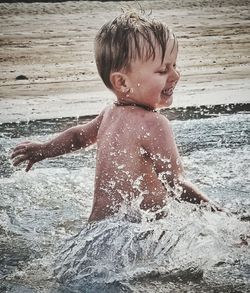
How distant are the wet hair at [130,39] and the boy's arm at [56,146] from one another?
0.49 m

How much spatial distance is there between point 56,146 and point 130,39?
748 mm

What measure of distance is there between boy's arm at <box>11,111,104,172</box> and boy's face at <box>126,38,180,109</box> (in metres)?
0.44

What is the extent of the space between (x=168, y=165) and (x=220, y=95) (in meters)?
3.08

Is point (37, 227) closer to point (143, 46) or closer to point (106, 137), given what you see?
point (106, 137)

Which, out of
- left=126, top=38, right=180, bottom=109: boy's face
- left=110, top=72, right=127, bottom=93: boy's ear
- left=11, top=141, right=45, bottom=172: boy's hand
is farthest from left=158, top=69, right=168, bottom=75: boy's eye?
left=11, top=141, right=45, bottom=172: boy's hand

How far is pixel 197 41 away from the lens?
823cm

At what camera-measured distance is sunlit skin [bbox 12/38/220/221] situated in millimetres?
2244

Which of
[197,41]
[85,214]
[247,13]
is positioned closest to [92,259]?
[85,214]

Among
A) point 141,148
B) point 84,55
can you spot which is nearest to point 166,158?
point 141,148

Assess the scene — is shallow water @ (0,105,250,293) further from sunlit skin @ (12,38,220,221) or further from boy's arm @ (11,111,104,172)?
boy's arm @ (11,111,104,172)

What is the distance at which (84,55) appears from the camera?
736cm

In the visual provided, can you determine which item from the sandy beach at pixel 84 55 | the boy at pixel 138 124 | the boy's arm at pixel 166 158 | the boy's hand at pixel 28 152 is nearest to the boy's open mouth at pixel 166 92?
the boy at pixel 138 124

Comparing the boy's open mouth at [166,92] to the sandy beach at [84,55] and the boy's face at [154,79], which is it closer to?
the boy's face at [154,79]

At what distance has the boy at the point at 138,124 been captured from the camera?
223 cm
